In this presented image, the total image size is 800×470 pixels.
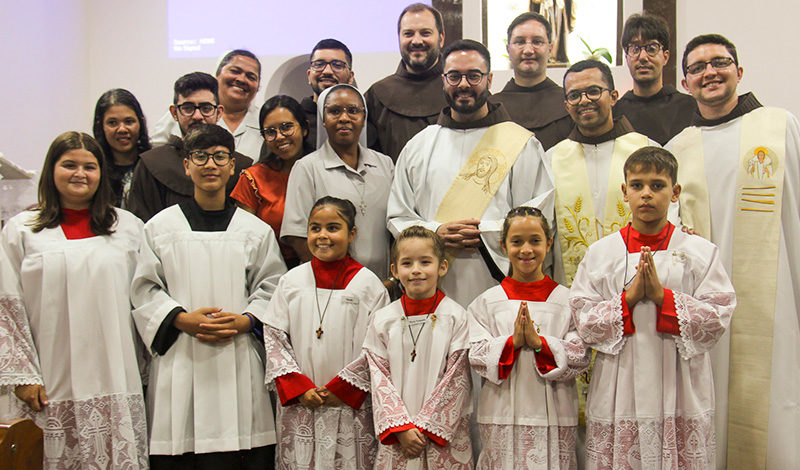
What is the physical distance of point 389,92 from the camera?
4680mm

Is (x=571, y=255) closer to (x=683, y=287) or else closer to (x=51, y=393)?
(x=683, y=287)

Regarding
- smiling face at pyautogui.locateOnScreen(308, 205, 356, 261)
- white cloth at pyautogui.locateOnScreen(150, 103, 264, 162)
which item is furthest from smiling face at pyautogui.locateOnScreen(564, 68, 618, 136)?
white cloth at pyautogui.locateOnScreen(150, 103, 264, 162)

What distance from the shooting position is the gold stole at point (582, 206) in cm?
363

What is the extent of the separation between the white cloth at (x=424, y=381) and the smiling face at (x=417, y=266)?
102 mm

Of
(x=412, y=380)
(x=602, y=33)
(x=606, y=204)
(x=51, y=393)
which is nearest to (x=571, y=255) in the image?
(x=606, y=204)

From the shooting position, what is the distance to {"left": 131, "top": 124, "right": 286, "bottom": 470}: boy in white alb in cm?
330

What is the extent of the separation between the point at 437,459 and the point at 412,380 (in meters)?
0.34

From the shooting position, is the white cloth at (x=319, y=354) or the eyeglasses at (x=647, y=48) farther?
the eyeglasses at (x=647, y=48)

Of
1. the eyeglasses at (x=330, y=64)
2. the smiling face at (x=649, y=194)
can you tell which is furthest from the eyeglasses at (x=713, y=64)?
the eyeglasses at (x=330, y=64)

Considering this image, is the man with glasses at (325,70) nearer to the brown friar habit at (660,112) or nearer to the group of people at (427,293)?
the group of people at (427,293)

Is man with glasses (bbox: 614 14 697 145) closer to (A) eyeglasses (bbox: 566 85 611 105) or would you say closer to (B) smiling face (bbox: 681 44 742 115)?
(B) smiling face (bbox: 681 44 742 115)

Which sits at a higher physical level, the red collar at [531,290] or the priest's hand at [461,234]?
the priest's hand at [461,234]

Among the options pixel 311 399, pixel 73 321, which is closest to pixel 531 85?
pixel 311 399

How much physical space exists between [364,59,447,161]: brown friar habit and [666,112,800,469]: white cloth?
58.1 inches
